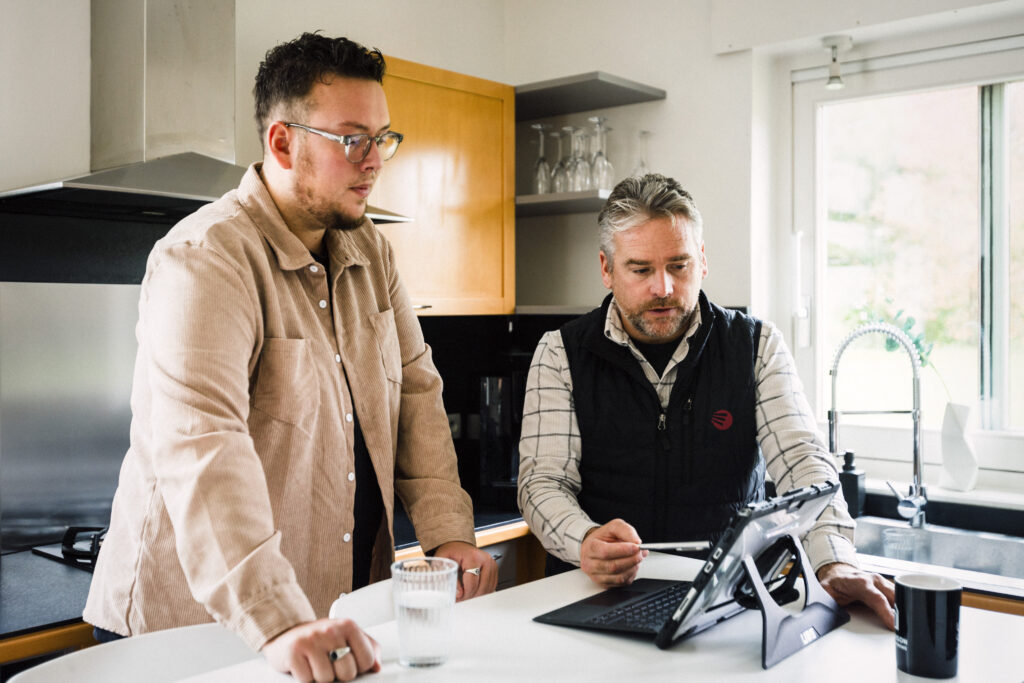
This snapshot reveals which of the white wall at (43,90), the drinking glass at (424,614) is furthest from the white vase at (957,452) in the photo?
the white wall at (43,90)

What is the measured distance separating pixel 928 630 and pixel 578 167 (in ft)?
7.09

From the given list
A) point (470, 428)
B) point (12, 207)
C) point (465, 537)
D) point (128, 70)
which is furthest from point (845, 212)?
point (12, 207)

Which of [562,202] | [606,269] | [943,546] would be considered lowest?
[943,546]

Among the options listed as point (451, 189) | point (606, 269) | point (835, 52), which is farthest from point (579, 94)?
point (606, 269)

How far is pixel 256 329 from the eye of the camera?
1440 millimetres

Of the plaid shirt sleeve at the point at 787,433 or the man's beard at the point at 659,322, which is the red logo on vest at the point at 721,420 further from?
the man's beard at the point at 659,322

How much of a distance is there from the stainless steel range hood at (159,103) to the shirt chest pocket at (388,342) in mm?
620

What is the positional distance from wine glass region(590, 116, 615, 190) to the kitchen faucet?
89 centimetres

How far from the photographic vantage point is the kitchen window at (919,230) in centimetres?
271

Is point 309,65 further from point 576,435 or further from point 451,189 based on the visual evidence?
point 451,189

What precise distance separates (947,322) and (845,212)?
0.46 metres

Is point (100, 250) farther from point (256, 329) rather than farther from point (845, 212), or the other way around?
point (845, 212)

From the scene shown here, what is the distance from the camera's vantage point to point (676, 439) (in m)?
1.85

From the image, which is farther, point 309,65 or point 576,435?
point 576,435
